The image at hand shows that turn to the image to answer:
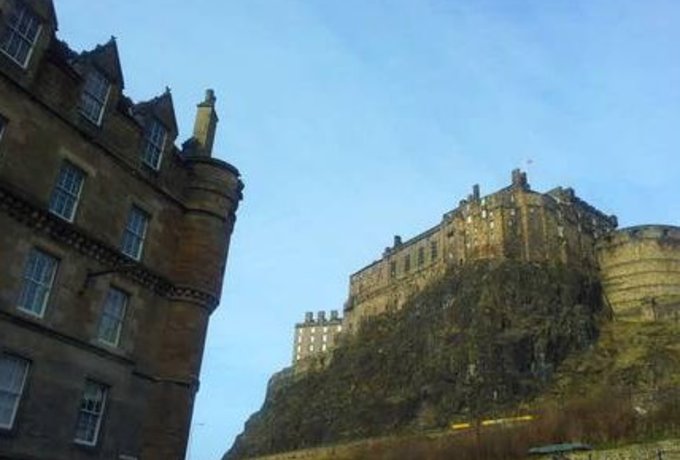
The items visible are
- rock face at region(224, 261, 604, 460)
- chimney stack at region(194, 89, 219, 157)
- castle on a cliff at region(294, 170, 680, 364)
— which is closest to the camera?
chimney stack at region(194, 89, 219, 157)

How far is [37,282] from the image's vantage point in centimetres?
1936

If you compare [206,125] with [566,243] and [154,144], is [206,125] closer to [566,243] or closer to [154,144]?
[154,144]

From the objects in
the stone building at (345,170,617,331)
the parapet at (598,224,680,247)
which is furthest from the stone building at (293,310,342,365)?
the parapet at (598,224,680,247)

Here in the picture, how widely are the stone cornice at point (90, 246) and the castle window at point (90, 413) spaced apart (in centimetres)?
332

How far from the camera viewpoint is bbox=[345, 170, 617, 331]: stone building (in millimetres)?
82250

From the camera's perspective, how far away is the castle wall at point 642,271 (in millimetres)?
79562

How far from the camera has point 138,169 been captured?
2267 cm

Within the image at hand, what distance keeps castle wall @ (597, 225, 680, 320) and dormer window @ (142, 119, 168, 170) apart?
220 feet

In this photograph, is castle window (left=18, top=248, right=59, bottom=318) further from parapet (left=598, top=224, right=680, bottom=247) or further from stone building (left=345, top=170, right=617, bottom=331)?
parapet (left=598, top=224, right=680, bottom=247)

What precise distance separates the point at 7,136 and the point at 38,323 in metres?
4.65

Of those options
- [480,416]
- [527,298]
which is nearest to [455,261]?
[527,298]

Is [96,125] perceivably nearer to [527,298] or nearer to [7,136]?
[7,136]

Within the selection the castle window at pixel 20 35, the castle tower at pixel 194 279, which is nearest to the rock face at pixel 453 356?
the castle tower at pixel 194 279

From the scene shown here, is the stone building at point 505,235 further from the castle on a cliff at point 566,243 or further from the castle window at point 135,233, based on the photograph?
the castle window at point 135,233
